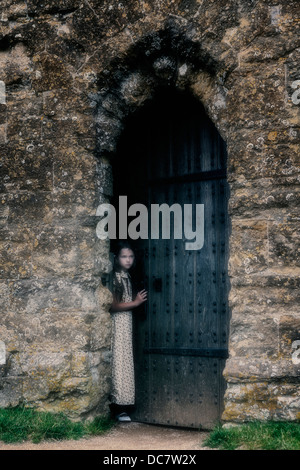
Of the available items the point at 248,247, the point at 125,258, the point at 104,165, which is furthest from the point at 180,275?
the point at 104,165

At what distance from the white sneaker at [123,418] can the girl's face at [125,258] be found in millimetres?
1264

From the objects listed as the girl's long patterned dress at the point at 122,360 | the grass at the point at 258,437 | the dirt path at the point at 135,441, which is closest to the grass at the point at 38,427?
the dirt path at the point at 135,441

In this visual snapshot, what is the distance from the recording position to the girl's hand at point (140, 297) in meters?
4.97

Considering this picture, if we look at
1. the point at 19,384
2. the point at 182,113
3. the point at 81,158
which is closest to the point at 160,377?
the point at 19,384

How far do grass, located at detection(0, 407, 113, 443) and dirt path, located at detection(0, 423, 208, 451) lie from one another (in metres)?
0.06

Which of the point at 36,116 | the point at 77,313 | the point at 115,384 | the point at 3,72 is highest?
the point at 3,72

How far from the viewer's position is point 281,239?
12.9 ft

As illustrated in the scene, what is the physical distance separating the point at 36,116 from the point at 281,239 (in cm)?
222

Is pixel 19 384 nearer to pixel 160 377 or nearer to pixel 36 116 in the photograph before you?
pixel 160 377

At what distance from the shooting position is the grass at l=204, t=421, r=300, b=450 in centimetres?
346

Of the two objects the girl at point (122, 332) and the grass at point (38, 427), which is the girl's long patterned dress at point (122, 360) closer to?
the girl at point (122, 332)

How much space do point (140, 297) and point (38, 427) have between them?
1.37 m

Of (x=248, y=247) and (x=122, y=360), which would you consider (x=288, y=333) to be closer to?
(x=248, y=247)

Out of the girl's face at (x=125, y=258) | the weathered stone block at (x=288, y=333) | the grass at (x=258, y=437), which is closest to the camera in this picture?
the grass at (x=258, y=437)
